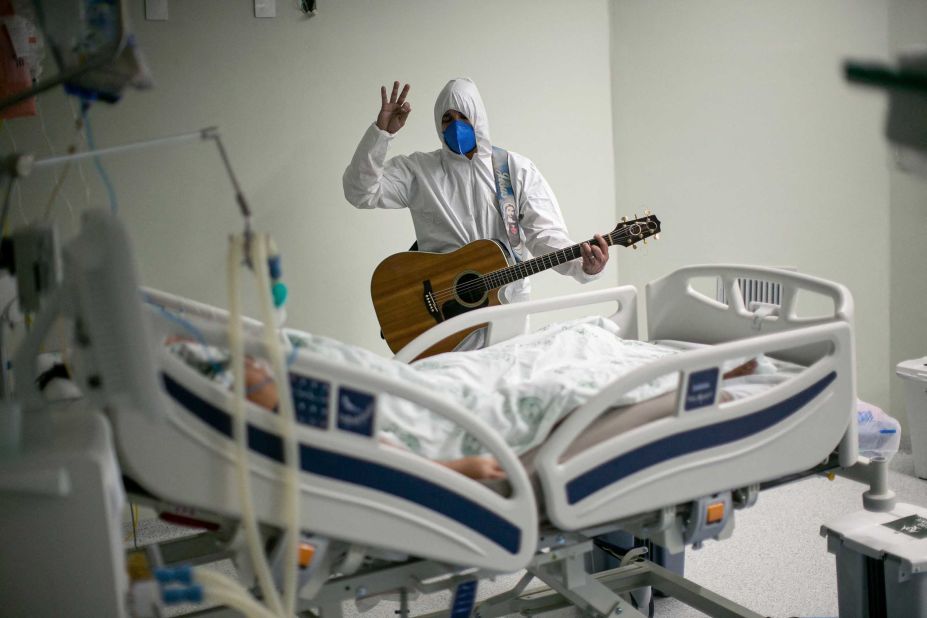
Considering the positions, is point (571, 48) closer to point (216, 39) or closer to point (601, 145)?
point (601, 145)

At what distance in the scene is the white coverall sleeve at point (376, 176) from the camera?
3.37m

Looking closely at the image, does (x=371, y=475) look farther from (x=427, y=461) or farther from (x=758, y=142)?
(x=758, y=142)

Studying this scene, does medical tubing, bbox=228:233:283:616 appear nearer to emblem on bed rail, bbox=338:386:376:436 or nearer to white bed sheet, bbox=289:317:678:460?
emblem on bed rail, bbox=338:386:376:436

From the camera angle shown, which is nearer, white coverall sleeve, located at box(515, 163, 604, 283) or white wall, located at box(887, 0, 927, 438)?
white coverall sleeve, located at box(515, 163, 604, 283)

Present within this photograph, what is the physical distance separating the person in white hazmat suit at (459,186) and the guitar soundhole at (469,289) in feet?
0.38

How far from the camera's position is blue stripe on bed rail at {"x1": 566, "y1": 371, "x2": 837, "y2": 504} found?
5.92ft

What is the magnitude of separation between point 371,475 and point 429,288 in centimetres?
180

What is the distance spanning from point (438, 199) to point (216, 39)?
115 centimetres

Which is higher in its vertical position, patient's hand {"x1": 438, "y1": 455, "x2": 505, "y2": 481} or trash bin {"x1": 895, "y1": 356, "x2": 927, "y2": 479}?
patient's hand {"x1": 438, "y1": 455, "x2": 505, "y2": 481}

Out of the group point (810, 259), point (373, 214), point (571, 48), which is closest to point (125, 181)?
point (373, 214)

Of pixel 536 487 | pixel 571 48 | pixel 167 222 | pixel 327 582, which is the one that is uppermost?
pixel 571 48

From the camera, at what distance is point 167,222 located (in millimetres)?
3664


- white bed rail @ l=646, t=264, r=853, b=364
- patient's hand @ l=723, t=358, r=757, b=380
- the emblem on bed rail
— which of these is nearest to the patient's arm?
the emblem on bed rail

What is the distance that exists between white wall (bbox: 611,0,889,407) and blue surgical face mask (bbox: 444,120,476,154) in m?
1.22
